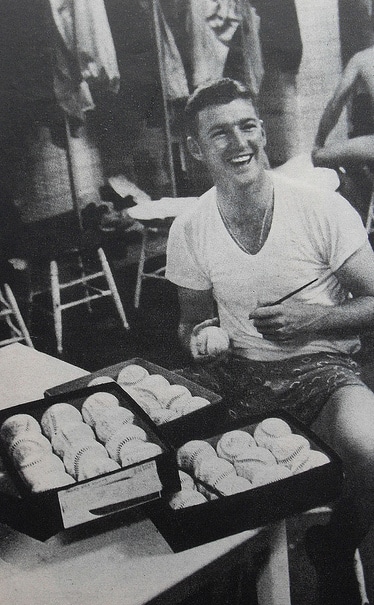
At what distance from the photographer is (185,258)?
1765 mm

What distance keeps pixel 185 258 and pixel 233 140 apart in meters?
0.35

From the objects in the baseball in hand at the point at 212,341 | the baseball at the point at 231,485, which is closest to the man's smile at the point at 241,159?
the baseball in hand at the point at 212,341

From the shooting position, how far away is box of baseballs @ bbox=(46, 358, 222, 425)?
Answer: 63.6 inches

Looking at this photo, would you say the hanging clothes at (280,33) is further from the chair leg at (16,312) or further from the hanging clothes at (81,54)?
the chair leg at (16,312)

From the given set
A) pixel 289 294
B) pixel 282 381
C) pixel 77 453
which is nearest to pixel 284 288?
pixel 289 294

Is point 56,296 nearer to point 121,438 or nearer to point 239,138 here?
point 121,438

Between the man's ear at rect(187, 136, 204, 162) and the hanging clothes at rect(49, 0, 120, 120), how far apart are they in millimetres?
248

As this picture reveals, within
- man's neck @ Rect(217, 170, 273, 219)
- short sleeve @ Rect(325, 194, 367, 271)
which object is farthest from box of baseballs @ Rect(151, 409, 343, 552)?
man's neck @ Rect(217, 170, 273, 219)

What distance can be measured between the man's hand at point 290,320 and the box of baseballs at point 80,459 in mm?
427

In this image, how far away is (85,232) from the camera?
5.90ft

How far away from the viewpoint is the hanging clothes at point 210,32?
1637 mm

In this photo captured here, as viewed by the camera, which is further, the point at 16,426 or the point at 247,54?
the point at 247,54

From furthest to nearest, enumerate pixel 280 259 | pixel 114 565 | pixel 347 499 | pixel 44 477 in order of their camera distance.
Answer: pixel 280 259, pixel 347 499, pixel 44 477, pixel 114 565

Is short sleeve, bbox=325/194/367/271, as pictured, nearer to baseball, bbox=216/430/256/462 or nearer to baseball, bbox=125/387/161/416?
baseball, bbox=216/430/256/462
